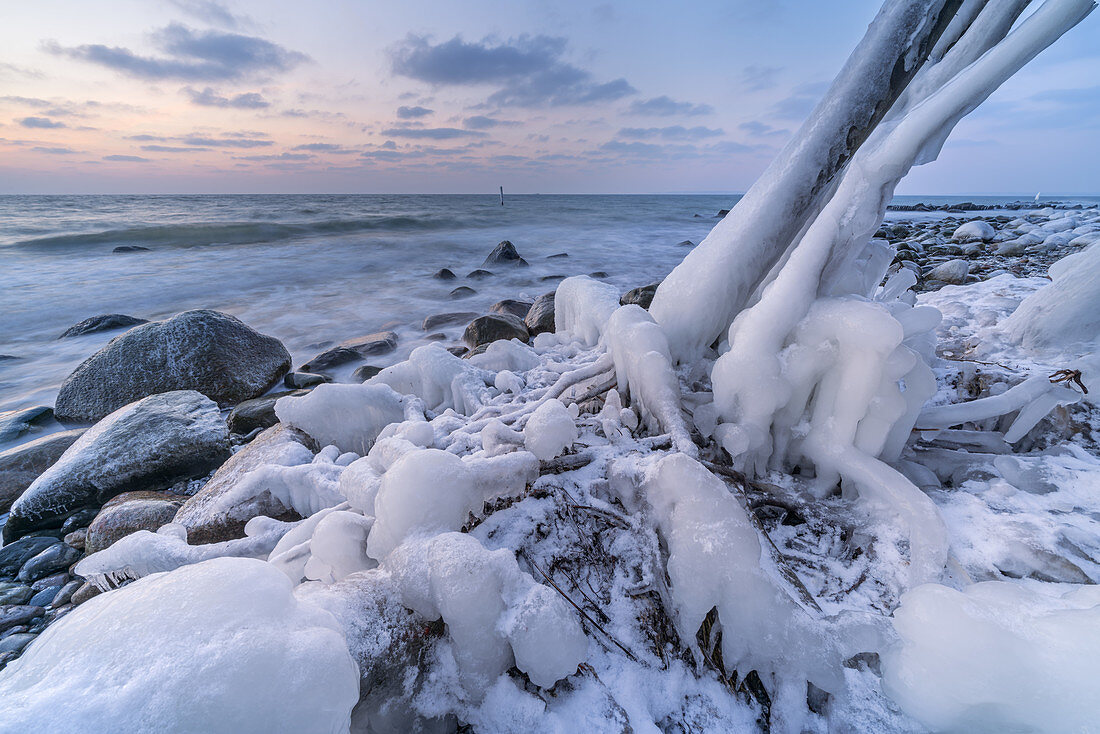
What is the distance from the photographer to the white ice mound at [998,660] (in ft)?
3.27

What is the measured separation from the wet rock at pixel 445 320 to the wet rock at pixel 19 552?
5.28 meters

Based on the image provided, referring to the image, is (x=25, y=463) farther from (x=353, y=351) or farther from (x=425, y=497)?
(x=425, y=497)

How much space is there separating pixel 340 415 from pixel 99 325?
8543 mm

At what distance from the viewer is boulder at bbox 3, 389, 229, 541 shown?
10.2ft

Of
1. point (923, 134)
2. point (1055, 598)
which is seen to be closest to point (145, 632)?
point (1055, 598)

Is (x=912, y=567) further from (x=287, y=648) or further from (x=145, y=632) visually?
(x=145, y=632)

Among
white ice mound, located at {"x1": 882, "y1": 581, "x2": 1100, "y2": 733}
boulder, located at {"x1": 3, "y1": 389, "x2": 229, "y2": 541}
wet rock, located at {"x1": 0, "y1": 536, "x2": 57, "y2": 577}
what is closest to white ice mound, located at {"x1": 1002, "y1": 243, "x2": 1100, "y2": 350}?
white ice mound, located at {"x1": 882, "y1": 581, "x2": 1100, "y2": 733}

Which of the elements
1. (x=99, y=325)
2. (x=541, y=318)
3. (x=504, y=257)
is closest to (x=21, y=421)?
(x=99, y=325)

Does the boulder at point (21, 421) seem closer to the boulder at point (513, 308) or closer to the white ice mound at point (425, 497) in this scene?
the boulder at point (513, 308)

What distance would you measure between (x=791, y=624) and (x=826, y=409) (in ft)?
3.34

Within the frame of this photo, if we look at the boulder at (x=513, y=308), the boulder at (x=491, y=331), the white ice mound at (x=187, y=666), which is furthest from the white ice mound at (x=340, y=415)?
the boulder at (x=513, y=308)

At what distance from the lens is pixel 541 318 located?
6523mm

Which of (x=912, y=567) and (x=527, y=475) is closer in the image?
(x=912, y=567)

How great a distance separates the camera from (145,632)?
0.84m
